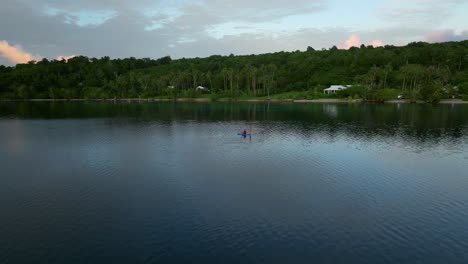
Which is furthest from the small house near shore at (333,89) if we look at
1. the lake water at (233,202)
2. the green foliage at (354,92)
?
the lake water at (233,202)

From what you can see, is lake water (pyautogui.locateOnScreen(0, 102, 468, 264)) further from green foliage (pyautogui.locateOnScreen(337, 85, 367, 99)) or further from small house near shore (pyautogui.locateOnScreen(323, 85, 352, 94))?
small house near shore (pyautogui.locateOnScreen(323, 85, 352, 94))

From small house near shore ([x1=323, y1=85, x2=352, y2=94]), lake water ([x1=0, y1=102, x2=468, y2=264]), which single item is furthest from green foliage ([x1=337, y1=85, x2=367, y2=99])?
lake water ([x1=0, y1=102, x2=468, y2=264])

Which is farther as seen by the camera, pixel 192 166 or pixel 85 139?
pixel 85 139

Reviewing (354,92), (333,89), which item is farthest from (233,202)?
(333,89)

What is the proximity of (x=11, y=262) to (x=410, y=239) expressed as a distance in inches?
941

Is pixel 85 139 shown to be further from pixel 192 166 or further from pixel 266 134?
pixel 266 134

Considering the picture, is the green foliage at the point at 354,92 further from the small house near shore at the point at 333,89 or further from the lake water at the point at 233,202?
the lake water at the point at 233,202

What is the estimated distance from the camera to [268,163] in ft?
121

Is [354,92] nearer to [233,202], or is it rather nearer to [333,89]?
[333,89]

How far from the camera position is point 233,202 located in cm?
2477

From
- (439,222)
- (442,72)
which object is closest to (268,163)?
(439,222)

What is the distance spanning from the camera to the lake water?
1794cm

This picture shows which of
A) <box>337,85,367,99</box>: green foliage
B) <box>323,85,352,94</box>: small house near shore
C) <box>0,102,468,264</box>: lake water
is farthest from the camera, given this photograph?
<box>323,85,352,94</box>: small house near shore

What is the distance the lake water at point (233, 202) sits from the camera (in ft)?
58.9
